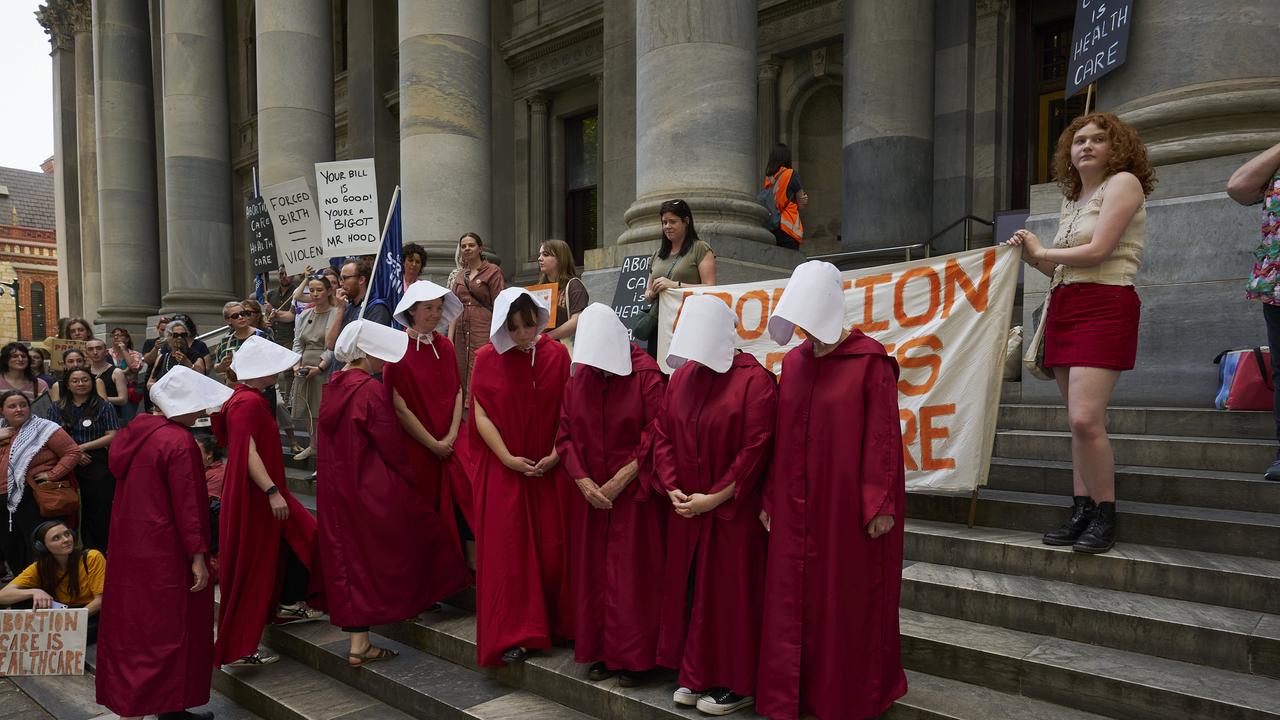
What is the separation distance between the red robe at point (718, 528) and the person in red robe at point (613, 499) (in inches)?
6.8

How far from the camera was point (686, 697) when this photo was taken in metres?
3.58

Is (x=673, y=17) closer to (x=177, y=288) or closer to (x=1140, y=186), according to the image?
(x=1140, y=186)

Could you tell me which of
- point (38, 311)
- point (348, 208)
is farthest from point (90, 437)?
point (38, 311)

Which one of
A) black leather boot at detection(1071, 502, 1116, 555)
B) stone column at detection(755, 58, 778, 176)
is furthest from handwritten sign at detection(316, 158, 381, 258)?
black leather boot at detection(1071, 502, 1116, 555)

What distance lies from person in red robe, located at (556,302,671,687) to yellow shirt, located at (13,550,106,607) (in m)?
4.08

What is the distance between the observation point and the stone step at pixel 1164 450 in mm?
4402

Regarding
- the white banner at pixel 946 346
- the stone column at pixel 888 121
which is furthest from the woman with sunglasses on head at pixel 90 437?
the stone column at pixel 888 121

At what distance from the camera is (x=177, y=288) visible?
50.5 ft

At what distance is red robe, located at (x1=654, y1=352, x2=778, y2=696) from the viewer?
3.51m

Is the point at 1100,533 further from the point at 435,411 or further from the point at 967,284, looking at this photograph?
the point at 435,411

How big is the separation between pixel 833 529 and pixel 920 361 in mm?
2014

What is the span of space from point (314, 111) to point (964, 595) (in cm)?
1240

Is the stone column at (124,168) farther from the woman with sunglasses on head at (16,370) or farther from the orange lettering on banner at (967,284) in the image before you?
the orange lettering on banner at (967,284)

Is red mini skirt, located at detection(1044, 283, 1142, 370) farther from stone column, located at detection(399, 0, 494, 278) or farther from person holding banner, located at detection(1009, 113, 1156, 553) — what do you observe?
stone column, located at detection(399, 0, 494, 278)
